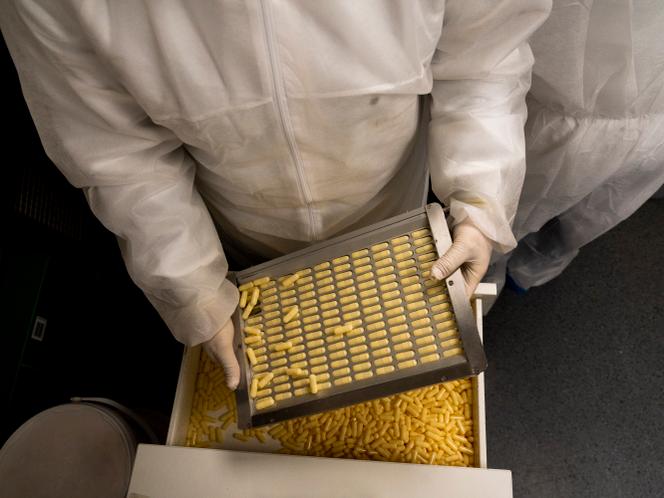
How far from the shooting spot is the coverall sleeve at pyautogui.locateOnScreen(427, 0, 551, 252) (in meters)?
0.66

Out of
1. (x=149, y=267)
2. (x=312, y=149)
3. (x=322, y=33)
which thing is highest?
(x=322, y=33)

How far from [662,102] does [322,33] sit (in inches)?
26.4

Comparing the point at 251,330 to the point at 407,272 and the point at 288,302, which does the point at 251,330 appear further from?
the point at 407,272

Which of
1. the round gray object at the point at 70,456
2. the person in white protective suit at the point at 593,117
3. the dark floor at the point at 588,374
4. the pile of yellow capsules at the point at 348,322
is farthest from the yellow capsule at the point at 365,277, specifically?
the dark floor at the point at 588,374

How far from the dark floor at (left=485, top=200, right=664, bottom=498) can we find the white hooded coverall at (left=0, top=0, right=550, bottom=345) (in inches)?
28.9

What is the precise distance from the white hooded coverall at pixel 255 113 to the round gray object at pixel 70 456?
0.35 metres

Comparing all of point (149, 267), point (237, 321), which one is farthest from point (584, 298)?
point (149, 267)

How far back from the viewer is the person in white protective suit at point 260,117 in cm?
53

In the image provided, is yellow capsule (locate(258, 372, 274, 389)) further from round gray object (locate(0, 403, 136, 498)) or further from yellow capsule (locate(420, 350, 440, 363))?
round gray object (locate(0, 403, 136, 498))

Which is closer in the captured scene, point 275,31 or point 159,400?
point 275,31

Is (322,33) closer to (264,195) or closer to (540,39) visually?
(264,195)

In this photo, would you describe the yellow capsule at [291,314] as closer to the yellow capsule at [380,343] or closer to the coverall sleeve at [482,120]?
the yellow capsule at [380,343]

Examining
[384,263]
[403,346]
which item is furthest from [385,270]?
[403,346]

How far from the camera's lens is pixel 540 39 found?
2.70 feet
